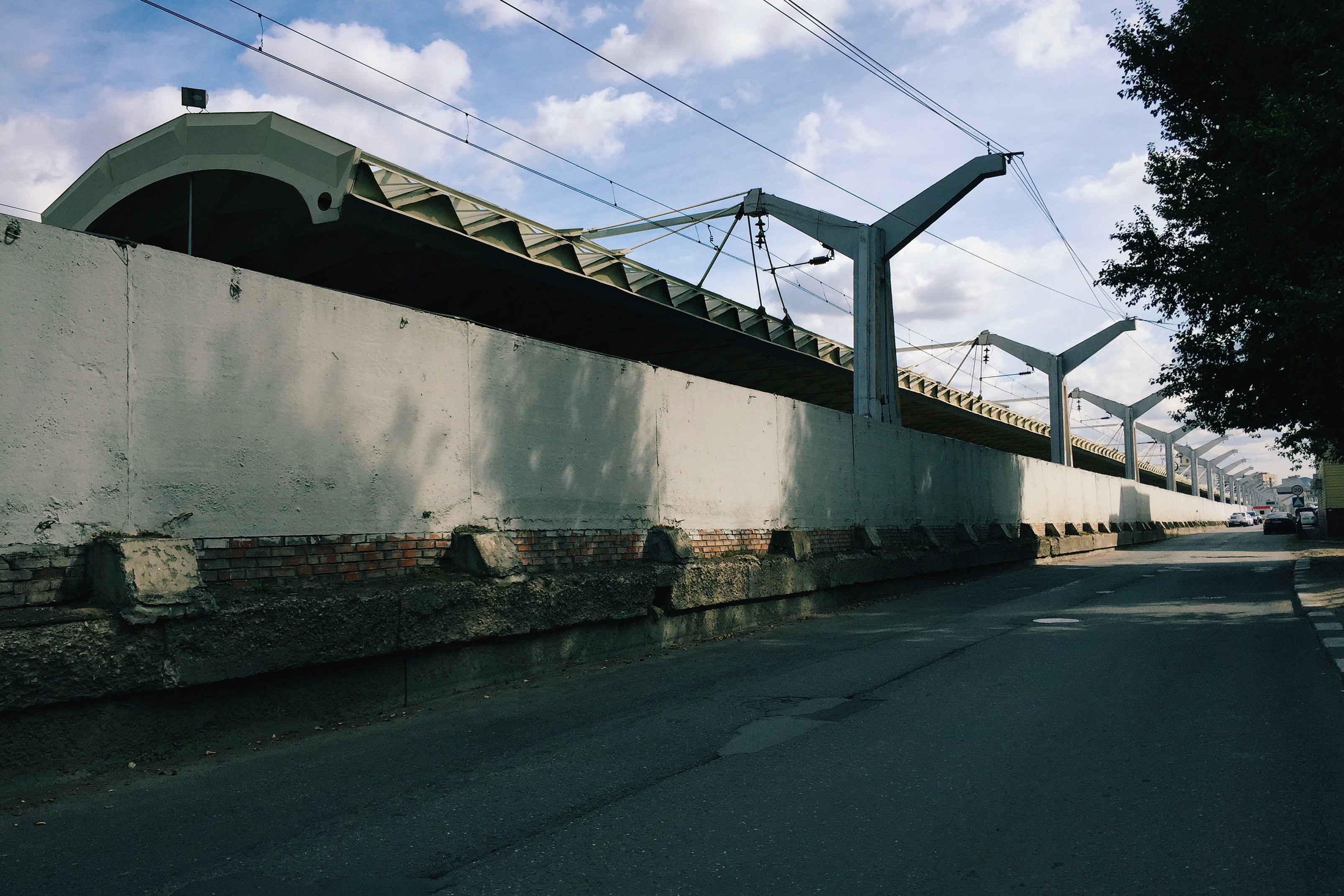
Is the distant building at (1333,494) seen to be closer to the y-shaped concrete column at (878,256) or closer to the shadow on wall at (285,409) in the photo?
the y-shaped concrete column at (878,256)

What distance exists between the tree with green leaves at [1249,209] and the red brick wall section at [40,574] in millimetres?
12517

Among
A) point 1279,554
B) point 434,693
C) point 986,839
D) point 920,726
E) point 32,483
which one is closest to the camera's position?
point 986,839

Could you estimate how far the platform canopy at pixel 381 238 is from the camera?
16422mm

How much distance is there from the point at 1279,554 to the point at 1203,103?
55.4 feet

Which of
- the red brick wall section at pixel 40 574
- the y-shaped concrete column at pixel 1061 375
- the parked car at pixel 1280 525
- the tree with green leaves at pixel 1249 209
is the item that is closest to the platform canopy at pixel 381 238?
the red brick wall section at pixel 40 574

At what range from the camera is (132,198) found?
18266 millimetres

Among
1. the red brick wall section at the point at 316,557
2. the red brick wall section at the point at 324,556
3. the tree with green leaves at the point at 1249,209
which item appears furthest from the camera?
the tree with green leaves at the point at 1249,209

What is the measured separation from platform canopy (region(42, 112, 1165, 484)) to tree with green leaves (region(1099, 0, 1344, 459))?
1098cm

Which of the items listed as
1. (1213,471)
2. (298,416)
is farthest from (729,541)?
(1213,471)

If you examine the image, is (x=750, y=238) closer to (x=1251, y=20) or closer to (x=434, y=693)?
(x=1251, y=20)

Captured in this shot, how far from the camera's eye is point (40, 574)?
5398mm

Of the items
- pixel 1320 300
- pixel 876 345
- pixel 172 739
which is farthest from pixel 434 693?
pixel 876 345

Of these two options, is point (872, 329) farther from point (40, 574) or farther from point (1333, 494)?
point (1333, 494)

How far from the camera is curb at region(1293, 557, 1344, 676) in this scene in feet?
28.0
